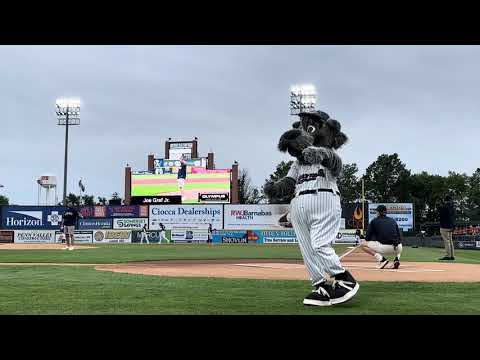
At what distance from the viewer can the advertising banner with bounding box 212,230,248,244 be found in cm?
4225

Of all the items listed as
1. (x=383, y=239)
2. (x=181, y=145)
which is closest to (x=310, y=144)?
(x=383, y=239)

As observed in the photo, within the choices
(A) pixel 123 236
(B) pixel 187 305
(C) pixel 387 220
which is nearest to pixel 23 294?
(B) pixel 187 305

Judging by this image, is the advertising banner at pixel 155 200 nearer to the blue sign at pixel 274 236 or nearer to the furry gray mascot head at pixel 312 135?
the blue sign at pixel 274 236

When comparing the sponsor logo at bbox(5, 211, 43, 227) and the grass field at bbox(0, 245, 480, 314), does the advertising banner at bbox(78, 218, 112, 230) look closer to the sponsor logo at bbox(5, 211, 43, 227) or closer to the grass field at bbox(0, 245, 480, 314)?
the sponsor logo at bbox(5, 211, 43, 227)

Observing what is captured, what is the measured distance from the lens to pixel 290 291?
6617 mm

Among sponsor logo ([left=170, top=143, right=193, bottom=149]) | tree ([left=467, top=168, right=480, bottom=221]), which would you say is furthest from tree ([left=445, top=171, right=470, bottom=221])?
sponsor logo ([left=170, top=143, right=193, bottom=149])

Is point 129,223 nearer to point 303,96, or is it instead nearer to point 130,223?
point 130,223

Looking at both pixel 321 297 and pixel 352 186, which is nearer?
pixel 321 297

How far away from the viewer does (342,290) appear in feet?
17.3

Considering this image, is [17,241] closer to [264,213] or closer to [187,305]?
[264,213]

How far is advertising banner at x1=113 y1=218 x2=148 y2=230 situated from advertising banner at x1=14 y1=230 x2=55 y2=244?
19.2 feet

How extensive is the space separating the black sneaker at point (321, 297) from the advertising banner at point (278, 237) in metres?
35.5

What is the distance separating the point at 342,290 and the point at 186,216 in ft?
134

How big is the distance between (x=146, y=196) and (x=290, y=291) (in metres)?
42.2
